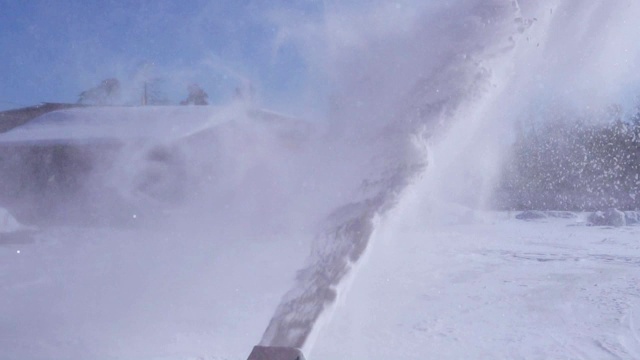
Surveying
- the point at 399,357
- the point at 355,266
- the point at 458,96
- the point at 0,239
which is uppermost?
the point at 458,96

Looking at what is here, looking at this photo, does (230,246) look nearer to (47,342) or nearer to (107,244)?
(107,244)

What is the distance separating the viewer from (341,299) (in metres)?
3.30

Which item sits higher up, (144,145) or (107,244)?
(144,145)

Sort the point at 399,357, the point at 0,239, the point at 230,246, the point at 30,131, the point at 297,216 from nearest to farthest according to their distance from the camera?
the point at 399,357 < the point at 297,216 < the point at 230,246 < the point at 0,239 < the point at 30,131

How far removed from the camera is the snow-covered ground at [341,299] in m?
4.32

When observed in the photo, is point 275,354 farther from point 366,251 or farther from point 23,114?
point 23,114

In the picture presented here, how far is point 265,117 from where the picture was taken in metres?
11.8

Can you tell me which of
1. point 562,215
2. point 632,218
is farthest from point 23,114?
point 632,218

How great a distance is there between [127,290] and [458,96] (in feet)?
13.0

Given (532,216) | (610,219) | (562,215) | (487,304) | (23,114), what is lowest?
(487,304)

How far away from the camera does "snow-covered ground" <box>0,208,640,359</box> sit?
14.2ft

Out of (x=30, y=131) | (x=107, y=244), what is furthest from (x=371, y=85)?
(x=30, y=131)

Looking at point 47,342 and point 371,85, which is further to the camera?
point 371,85

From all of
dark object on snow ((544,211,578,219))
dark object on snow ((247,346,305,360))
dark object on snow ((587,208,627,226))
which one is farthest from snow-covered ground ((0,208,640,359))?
dark object on snow ((544,211,578,219))
